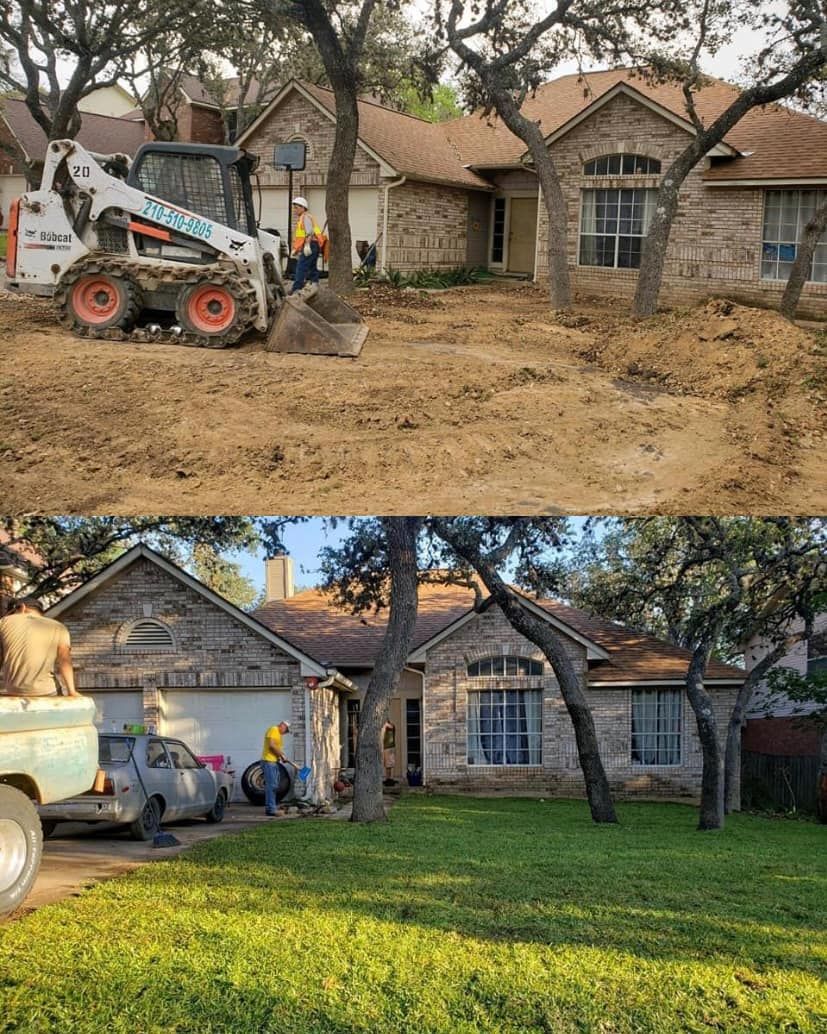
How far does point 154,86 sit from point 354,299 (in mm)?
22878

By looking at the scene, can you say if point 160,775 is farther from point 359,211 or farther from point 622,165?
point 622,165

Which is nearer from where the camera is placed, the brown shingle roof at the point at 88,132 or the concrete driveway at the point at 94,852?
the concrete driveway at the point at 94,852

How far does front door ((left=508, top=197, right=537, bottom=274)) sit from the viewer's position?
3014cm

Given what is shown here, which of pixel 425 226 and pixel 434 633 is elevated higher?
pixel 425 226

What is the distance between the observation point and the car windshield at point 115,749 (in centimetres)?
1048

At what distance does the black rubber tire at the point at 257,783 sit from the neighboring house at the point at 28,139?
32405mm

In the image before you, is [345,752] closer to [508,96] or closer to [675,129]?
[508,96]

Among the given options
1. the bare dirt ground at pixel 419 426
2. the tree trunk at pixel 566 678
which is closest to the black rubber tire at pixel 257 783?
the tree trunk at pixel 566 678

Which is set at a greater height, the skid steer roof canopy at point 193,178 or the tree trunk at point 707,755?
the skid steer roof canopy at point 193,178

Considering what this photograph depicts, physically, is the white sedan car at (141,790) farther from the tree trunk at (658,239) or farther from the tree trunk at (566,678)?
the tree trunk at (658,239)

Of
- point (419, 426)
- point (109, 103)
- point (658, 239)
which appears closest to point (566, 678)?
point (419, 426)

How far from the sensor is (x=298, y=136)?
29.4m

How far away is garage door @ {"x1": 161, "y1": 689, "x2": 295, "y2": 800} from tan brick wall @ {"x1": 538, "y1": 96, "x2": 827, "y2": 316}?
1409 cm

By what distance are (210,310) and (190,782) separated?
5.98 m
